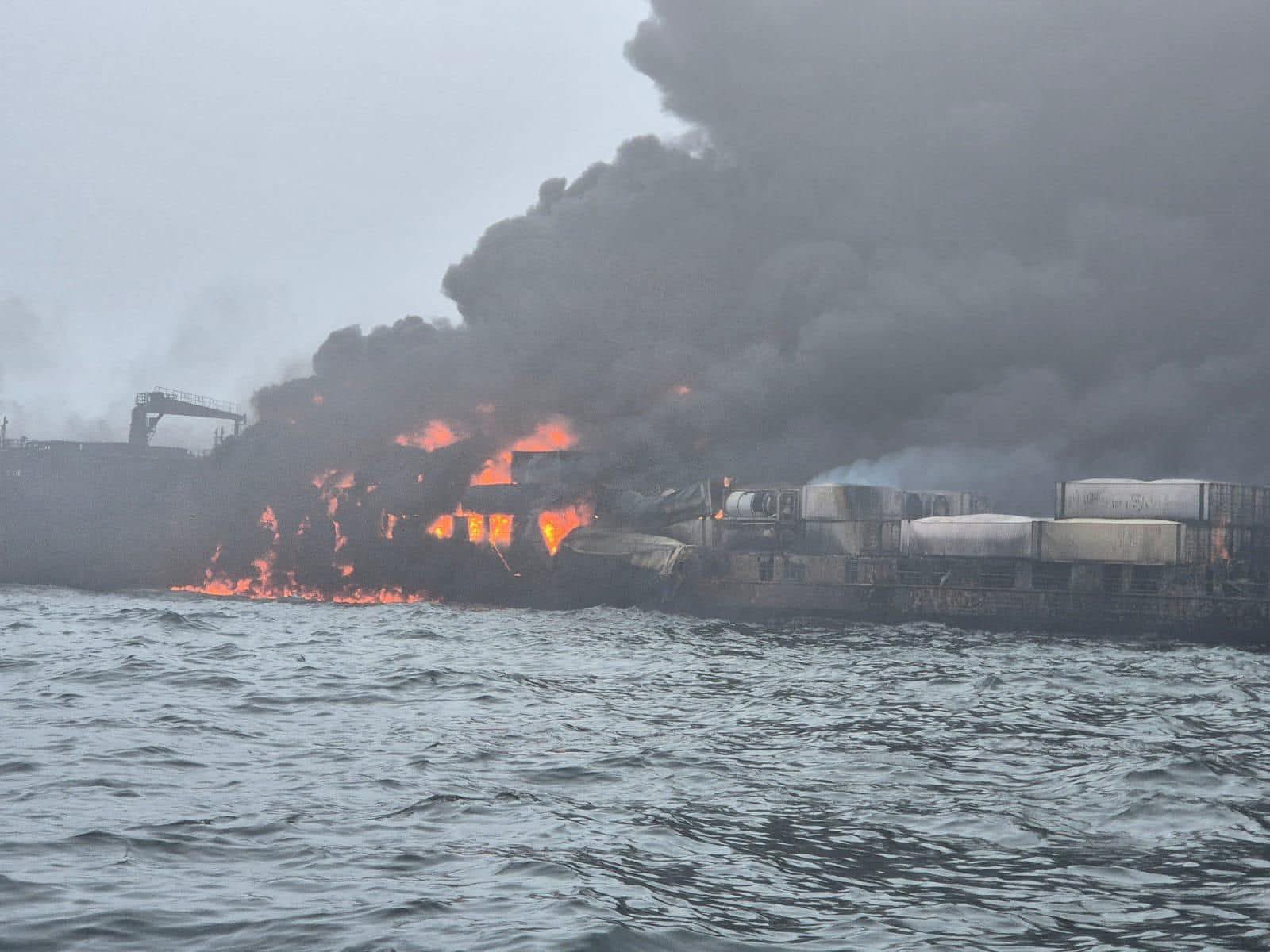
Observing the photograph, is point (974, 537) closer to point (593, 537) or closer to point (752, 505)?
point (752, 505)

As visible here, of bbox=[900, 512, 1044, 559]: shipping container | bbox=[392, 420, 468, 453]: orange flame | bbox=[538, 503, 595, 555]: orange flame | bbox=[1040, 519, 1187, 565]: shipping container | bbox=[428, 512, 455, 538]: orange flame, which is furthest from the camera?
bbox=[392, 420, 468, 453]: orange flame

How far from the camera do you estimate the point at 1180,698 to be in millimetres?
34438

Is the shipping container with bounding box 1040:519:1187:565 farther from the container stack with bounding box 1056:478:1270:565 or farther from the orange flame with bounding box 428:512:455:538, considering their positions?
the orange flame with bounding box 428:512:455:538

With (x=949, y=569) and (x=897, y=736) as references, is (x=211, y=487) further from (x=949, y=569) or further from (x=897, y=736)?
(x=897, y=736)

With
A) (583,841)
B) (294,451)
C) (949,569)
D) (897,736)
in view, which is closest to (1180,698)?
(897,736)

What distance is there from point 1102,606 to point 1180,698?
40063mm

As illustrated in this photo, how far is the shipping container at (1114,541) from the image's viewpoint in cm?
7188

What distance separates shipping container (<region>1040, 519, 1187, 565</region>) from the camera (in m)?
71.9

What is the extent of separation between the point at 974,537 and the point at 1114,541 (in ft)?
28.9

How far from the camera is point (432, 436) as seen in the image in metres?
120

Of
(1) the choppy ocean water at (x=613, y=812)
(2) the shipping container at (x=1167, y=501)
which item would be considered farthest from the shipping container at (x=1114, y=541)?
(1) the choppy ocean water at (x=613, y=812)

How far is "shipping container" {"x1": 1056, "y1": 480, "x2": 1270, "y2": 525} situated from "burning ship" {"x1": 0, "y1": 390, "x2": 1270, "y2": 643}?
143 millimetres

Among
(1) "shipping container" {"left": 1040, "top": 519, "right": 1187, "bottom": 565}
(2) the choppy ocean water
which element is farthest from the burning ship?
(2) the choppy ocean water

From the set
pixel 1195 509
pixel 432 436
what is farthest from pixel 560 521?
pixel 1195 509
